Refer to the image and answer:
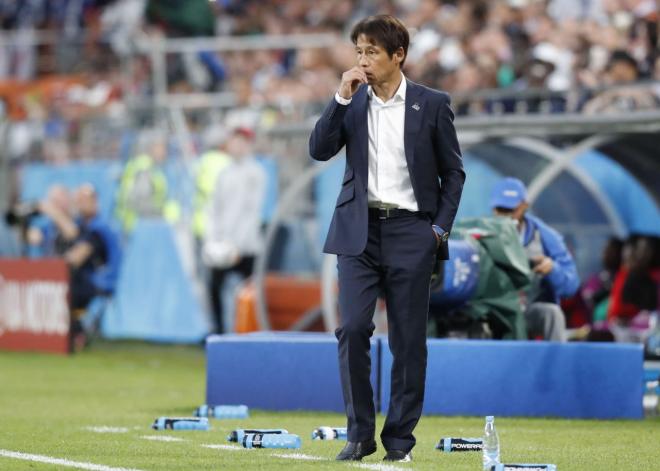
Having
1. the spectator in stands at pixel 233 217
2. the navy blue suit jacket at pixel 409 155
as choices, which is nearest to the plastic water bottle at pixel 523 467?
the navy blue suit jacket at pixel 409 155

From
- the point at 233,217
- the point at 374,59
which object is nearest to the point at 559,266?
the point at 374,59

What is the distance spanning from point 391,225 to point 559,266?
4623mm

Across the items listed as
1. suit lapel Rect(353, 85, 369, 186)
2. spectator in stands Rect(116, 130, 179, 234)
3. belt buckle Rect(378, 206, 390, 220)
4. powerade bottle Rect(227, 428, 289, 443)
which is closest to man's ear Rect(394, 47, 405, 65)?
suit lapel Rect(353, 85, 369, 186)

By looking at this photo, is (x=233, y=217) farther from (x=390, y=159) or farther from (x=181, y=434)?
(x=390, y=159)

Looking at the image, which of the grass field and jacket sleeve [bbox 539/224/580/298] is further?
jacket sleeve [bbox 539/224/580/298]

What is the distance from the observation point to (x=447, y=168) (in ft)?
27.1

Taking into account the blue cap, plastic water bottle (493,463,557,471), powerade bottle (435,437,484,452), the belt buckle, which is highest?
the blue cap

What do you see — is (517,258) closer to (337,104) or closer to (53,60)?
(337,104)

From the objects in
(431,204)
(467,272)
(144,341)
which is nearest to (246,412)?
(467,272)

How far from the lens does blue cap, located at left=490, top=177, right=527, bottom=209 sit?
12734 mm

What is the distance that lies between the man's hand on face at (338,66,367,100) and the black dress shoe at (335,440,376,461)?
1652 mm

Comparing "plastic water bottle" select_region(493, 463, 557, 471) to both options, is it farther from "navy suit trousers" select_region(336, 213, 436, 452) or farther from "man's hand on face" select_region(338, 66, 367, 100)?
"man's hand on face" select_region(338, 66, 367, 100)

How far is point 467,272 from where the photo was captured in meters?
11.6

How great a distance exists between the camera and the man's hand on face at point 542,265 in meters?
12.5
